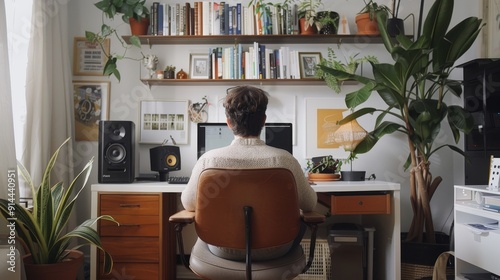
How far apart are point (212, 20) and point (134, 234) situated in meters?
1.70

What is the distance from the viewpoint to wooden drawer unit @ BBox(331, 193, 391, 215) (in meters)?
2.48

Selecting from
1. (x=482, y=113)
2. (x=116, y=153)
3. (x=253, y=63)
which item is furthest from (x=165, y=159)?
Result: (x=482, y=113)

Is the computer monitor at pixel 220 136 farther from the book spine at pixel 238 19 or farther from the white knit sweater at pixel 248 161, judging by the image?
the white knit sweater at pixel 248 161

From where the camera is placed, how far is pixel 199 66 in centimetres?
313

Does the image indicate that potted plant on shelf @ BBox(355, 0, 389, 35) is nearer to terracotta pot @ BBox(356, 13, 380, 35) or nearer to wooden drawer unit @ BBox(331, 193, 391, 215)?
terracotta pot @ BBox(356, 13, 380, 35)

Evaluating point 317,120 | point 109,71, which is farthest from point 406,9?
point 109,71

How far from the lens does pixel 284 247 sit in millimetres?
1687

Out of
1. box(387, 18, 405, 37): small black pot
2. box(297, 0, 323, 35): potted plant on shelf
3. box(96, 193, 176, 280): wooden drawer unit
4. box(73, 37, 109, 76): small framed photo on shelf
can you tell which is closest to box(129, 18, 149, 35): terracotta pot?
box(73, 37, 109, 76): small framed photo on shelf

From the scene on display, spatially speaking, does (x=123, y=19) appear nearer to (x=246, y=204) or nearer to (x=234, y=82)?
(x=234, y=82)

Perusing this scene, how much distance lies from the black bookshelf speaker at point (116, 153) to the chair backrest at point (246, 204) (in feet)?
4.15

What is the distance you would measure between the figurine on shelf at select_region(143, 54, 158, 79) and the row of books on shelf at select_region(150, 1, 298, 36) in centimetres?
19

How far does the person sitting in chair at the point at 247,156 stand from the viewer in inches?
63.6

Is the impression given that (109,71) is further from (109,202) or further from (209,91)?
(109,202)

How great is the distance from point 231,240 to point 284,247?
0.93ft
